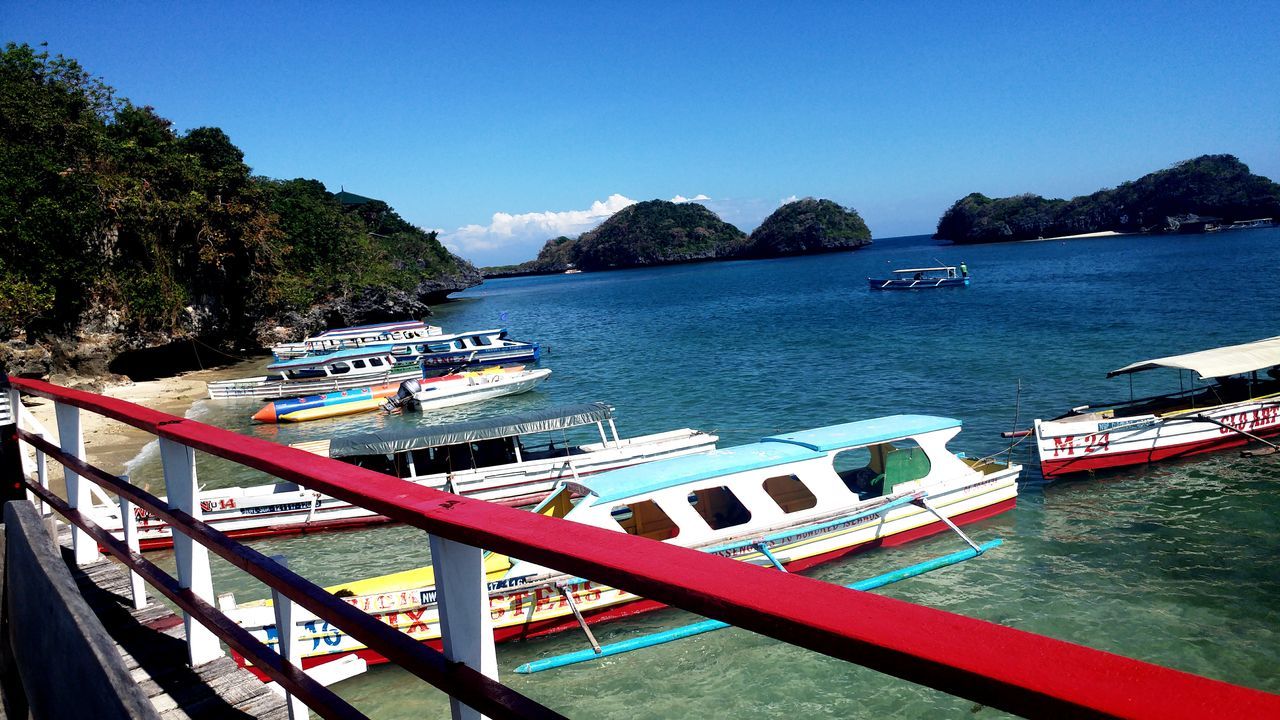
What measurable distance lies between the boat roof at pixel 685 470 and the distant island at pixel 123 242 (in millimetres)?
24656

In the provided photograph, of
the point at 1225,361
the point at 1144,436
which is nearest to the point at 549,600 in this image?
the point at 1144,436

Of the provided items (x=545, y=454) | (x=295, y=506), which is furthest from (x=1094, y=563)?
(x=295, y=506)

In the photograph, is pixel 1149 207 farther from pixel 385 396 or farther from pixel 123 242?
pixel 123 242

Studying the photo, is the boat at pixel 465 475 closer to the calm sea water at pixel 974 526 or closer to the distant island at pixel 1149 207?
the calm sea water at pixel 974 526

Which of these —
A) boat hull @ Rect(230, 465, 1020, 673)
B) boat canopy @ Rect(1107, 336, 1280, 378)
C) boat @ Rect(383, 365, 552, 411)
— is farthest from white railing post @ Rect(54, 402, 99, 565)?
boat @ Rect(383, 365, 552, 411)

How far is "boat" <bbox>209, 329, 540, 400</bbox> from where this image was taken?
2998 centimetres

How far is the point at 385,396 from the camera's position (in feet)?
91.5

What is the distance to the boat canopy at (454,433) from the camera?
591 inches

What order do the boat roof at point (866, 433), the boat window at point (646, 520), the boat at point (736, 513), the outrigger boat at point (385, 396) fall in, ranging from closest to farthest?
the boat at point (736, 513)
the boat window at point (646, 520)
the boat roof at point (866, 433)
the outrigger boat at point (385, 396)

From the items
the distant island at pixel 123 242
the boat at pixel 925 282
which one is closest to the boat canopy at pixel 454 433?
the distant island at pixel 123 242

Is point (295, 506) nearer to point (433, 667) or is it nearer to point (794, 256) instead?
point (433, 667)

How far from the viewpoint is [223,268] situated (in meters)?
38.3

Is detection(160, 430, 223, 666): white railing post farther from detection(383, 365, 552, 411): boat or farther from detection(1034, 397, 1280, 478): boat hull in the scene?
detection(383, 365, 552, 411): boat

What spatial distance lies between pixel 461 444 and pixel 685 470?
7.00 m
